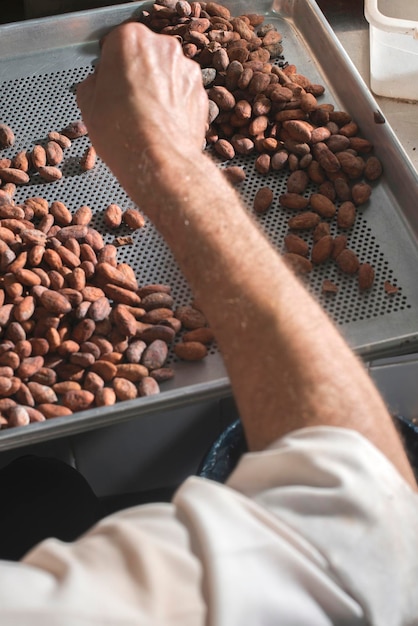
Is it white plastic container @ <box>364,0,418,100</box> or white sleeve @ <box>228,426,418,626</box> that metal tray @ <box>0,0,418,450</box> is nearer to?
white plastic container @ <box>364,0,418,100</box>

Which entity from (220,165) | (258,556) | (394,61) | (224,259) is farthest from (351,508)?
(394,61)

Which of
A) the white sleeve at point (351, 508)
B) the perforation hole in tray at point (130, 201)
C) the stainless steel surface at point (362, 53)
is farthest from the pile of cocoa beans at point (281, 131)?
the white sleeve at point (351, 508)

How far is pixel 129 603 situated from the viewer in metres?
0.39

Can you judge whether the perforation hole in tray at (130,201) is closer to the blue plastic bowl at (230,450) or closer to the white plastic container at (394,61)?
the blue plastic bowl at (230,450)

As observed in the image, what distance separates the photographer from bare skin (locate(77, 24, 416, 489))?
49cm

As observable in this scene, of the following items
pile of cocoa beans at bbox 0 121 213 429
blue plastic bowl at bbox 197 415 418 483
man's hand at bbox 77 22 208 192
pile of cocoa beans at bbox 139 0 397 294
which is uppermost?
man's hand at bbox 77 22 208 192

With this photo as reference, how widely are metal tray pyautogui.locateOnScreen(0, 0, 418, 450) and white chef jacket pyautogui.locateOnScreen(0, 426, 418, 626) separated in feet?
1.12

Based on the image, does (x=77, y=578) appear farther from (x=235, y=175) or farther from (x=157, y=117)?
(x=235, y=175)

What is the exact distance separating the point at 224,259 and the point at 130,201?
0.43 metres

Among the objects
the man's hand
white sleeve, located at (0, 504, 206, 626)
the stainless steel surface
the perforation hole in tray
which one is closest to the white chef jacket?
white sleeve, located at (0, 504, 206, 626)

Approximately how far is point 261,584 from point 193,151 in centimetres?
39

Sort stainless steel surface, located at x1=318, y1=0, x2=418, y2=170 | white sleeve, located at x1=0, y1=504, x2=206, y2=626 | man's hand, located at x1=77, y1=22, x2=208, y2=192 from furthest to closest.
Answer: stainless steel surface, located at x1=318, y1=0, x2=418, y2=170 < man's hand, located at x1=77, y1=22, x2=208, y2=192 < white sleeve, located at x1=0, y1=504, x2=206, y2=626

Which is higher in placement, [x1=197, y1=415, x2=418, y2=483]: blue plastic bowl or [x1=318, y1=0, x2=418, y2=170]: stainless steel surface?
[x1=318, y1=0, x2=418, y2=170]: stainless steel surface

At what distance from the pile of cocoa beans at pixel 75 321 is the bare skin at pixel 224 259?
0.67ft
